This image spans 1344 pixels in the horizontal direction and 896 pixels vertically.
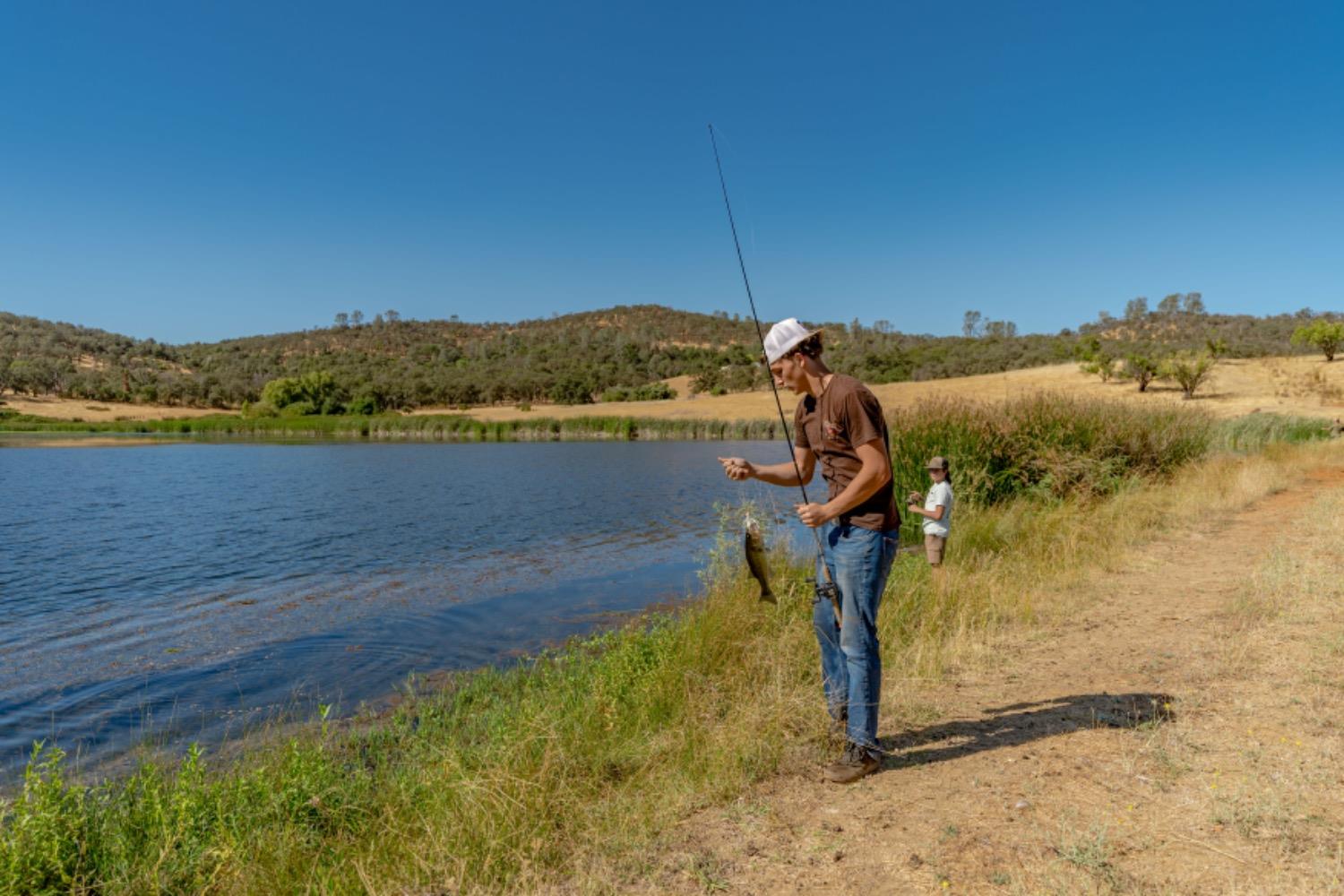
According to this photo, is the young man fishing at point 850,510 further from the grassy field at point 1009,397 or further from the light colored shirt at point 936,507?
the grassy field at point 1009,397

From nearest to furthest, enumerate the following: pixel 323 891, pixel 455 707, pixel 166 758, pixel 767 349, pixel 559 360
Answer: pixel 323 891, pixel 767 349, pixel 166 758, pixel 455 707, pixel 559 360

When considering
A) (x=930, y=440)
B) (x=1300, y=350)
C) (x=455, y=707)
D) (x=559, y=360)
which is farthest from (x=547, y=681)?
(x=559, y=360)

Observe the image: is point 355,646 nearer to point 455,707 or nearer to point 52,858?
point 455,707

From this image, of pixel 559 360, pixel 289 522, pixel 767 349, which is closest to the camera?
pixel 767 349

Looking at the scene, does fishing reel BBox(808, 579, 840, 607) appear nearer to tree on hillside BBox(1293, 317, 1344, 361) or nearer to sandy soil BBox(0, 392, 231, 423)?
tree on hillside BBox(1293, 317, 1344, 361)

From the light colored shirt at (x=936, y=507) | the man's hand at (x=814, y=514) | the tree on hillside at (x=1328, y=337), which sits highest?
the tree on hillside at (x=1328, y=337)

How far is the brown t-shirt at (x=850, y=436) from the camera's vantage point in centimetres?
382

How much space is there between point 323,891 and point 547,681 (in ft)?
11.2

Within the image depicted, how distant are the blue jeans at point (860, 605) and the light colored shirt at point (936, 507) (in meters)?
4.98

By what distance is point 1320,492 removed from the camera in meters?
13.4

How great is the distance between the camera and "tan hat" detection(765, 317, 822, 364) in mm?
4012

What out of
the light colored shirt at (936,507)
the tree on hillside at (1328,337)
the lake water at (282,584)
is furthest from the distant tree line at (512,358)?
the light colored shirt at (936,507)

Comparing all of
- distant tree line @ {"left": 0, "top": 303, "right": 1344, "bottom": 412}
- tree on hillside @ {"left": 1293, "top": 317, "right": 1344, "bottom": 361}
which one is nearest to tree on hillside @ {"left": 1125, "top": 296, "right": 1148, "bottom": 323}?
distant tree line @ {"left": 0, "top": 303, "right": 1344, "bottom": 412}

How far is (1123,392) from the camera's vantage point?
143ft
